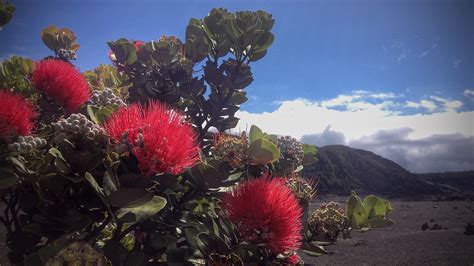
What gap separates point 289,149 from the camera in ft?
4.97

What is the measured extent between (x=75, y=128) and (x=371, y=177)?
34.4m

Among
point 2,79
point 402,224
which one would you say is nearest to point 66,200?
point 2,79

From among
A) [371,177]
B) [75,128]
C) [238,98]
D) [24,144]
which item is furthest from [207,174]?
[371,177]

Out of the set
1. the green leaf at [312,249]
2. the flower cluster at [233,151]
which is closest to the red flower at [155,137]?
the flower cluster at [233,151]

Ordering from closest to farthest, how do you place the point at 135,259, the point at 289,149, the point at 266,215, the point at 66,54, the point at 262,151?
the point at 135,259, the point at 266,215, the point at 262,151, the point at 289,149, the point at 66,54

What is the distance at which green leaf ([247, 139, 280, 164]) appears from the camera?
1185 mm

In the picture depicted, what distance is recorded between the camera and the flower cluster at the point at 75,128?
85 centimetres

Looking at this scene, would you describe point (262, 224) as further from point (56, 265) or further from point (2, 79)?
point (2, 79)

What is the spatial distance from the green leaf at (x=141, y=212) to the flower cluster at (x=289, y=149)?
0.80 metres

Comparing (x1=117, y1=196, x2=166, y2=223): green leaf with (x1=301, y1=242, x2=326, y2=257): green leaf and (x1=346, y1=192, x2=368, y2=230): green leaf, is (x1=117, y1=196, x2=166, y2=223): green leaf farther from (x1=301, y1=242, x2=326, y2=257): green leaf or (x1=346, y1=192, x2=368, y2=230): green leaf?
(x1=346, y1=192, x2=368, y2=230): green leaf

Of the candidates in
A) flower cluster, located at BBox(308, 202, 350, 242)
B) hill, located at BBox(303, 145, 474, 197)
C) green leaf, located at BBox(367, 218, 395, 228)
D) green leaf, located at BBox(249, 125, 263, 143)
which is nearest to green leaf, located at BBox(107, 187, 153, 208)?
green leaf, located at BBox(249, 125, 263, 143)

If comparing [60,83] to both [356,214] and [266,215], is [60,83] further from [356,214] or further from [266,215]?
[356,214]

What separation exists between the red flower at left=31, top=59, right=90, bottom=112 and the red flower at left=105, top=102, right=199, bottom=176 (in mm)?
379

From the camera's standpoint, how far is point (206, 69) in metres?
1.73
